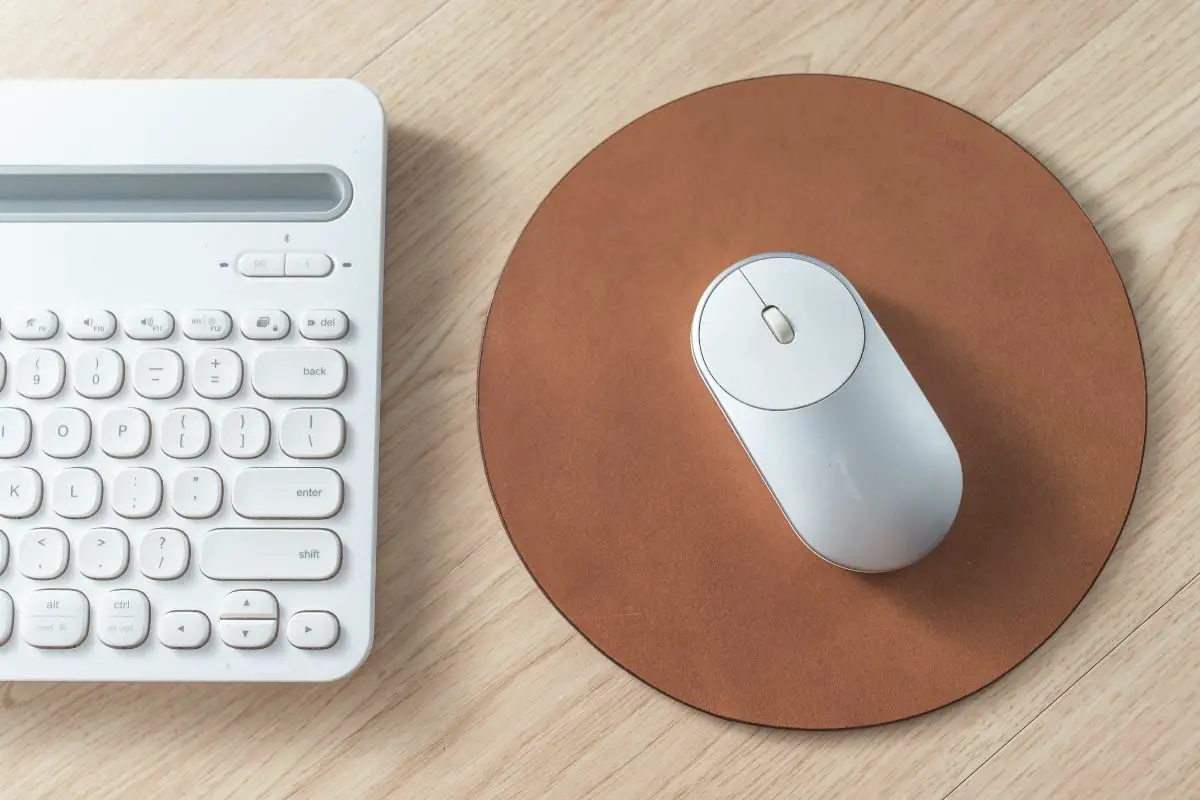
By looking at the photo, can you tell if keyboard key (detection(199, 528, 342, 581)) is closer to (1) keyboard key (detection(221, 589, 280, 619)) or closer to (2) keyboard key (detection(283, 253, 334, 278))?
(1) keyboard key (detection(221, 589, 280, 619))

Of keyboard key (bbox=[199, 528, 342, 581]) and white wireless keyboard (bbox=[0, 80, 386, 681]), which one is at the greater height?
white wireless keyboard (bbox=[0, 80, 386, 681])

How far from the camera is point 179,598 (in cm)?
40

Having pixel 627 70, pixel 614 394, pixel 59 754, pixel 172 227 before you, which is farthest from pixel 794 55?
pixel 59 754

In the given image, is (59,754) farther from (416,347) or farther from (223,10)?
(223,10)

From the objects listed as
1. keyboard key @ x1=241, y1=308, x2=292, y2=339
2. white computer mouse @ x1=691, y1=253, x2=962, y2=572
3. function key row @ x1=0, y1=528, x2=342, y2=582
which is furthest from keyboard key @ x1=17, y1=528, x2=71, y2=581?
white computer mouse @ x1=691, y1=253, x2=962, y2=572

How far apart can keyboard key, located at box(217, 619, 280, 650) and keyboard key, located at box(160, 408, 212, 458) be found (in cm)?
7

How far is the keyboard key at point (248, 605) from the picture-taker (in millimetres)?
396

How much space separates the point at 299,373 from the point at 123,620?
0.12 metres

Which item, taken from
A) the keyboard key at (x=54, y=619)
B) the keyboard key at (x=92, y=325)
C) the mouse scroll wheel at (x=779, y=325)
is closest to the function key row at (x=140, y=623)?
the keyboard key at (x=54, y=619)

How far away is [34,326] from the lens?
1.35ft

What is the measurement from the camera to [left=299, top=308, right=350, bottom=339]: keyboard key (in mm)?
413

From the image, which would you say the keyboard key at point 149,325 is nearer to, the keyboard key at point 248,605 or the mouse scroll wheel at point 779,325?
the keyboard key at point 248,605

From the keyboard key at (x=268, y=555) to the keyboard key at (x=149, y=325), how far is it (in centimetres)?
8

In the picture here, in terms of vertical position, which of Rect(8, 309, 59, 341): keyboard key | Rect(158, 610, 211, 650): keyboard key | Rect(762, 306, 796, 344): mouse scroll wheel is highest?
Rect(8, 309, 59, 341): keyboard key
